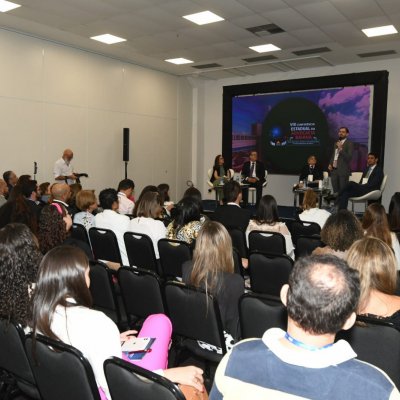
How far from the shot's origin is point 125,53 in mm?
10188

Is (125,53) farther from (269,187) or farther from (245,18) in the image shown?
(269,187)

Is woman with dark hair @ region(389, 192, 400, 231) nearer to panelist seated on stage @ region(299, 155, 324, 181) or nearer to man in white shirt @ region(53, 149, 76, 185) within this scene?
panelist seated on stage @ region(299, 155, 324, 181)

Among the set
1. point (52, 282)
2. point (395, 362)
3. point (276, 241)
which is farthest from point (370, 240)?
point (276, 241)

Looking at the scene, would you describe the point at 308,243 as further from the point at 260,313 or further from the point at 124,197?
the point at 124,197

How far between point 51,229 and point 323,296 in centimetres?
291

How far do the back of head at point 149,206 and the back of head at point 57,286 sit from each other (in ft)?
8.57

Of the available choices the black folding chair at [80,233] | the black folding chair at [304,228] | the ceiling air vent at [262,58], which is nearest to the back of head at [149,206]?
the black folding chair at [80,233]

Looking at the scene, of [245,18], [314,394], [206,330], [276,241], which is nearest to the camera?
[314,394]

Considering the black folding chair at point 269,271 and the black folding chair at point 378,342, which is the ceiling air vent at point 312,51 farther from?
the black folding chair at point 378,342

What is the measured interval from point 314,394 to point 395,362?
1117 millimetres

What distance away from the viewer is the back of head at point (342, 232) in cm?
325

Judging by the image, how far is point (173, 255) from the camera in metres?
3.77

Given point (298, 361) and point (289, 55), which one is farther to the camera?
point (289, 55)

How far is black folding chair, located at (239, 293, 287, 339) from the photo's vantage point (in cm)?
224
